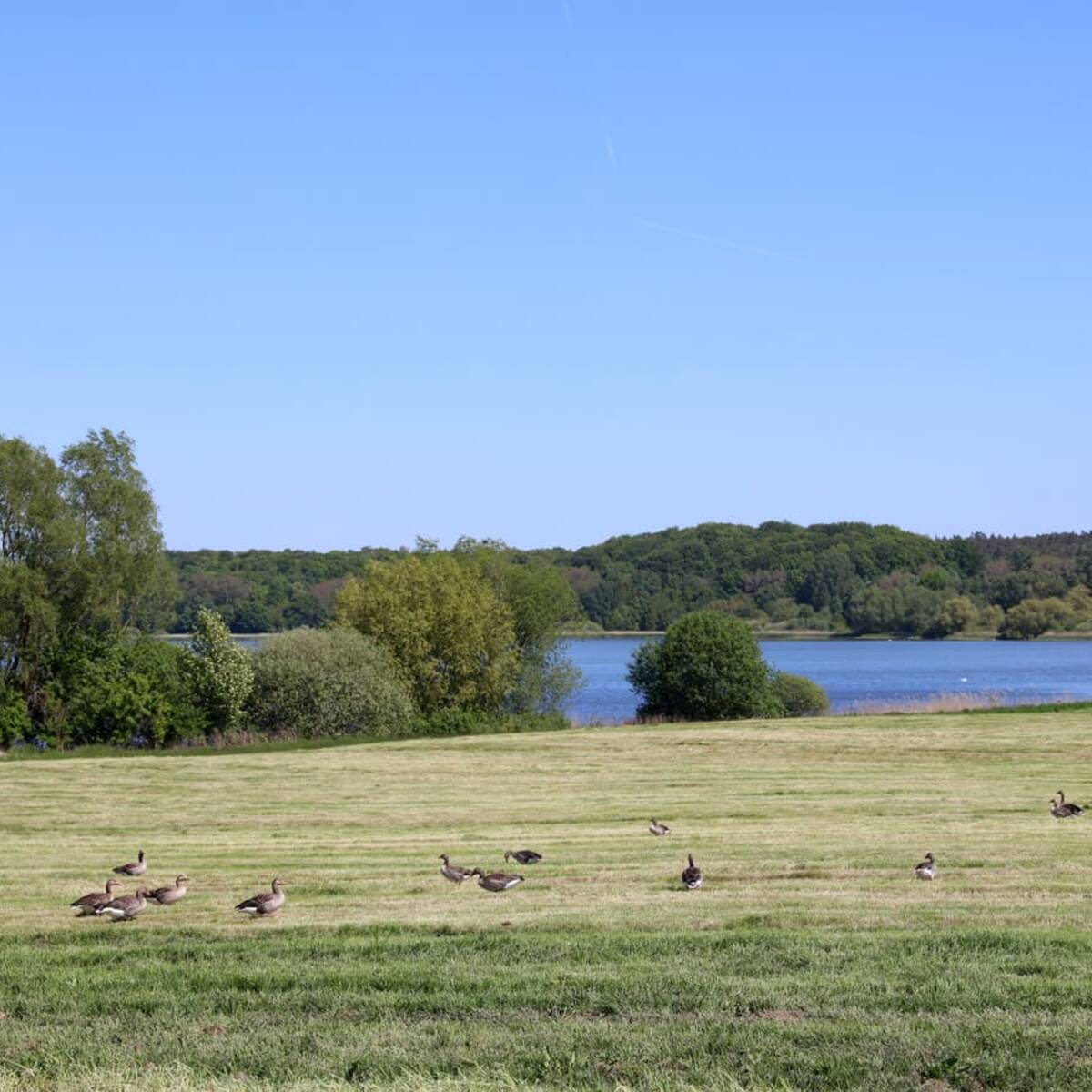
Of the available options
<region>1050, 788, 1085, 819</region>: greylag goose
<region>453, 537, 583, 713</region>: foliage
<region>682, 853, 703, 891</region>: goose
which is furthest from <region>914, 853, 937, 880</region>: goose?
<region>453, 537, 583, 713</region>: foliage

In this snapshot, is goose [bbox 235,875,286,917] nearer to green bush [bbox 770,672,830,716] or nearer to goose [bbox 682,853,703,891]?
goose [bbox 682,853,703,891]

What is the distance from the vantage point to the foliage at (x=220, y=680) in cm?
5688

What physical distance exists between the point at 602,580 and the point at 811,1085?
598ft

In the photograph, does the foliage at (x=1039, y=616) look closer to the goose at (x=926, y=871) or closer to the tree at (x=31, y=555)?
the tree at (x=31, y=555)

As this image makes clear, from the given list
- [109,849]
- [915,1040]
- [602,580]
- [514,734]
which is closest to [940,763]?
[514,734]

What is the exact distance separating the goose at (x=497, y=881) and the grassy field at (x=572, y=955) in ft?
0.71

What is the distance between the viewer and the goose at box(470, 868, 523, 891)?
16.1 metres

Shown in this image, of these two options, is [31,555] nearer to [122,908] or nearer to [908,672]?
[122,908]

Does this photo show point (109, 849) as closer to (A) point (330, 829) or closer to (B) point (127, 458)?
(A) point (330, 829)

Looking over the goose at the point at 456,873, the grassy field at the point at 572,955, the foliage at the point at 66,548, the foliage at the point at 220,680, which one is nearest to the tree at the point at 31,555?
the foliage at the point at 66,548

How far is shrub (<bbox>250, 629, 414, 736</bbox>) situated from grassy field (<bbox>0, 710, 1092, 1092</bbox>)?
2895cm

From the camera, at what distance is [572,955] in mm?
11766

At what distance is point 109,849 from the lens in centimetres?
2256

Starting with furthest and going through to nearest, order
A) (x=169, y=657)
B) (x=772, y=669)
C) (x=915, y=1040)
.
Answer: (x=772, y=669), (x=169, y=657), (x=915, y=1040)
